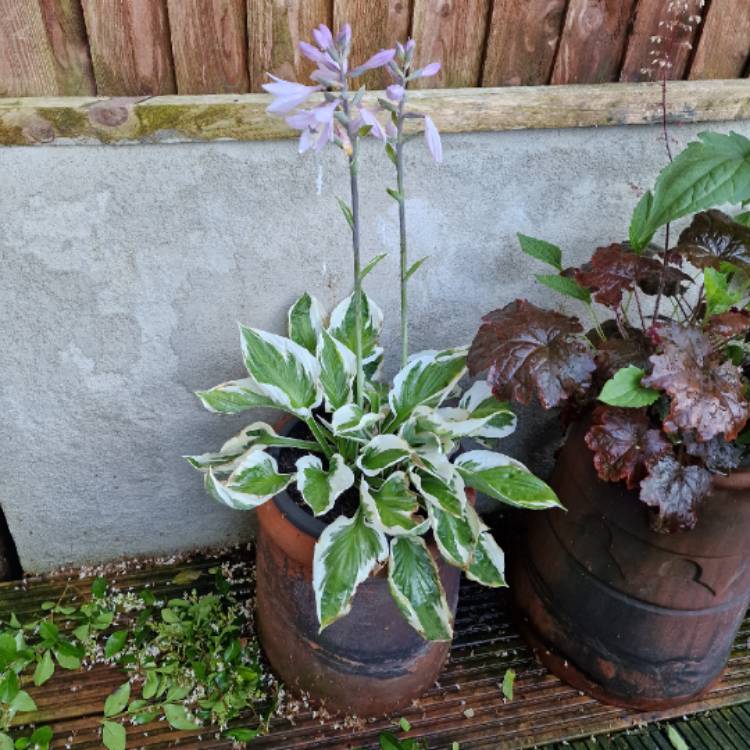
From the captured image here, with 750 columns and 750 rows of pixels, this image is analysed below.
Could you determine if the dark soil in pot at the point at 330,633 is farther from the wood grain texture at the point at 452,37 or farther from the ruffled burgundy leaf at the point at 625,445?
the wood grain texture at the point at 452,37

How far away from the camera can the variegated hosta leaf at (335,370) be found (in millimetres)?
1636

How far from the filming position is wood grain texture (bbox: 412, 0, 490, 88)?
148 centimetres

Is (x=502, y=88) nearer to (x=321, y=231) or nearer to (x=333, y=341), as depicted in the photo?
(x=321, y=231)

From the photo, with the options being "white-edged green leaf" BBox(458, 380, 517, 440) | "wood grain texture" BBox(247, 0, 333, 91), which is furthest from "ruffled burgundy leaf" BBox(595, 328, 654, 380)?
"wood grain texture" BBox(247, 0, 333, 91)

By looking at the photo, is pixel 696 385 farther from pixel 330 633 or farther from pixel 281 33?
pixel 281 33

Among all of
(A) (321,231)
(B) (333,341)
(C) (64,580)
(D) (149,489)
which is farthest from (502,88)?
(C) (64,580)

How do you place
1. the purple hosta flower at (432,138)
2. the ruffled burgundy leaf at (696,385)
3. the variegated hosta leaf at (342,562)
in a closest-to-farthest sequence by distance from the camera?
the purple hosta flower at (432,138) → the ruffled burgundy leaf at (696,385) → the variegated hosta leaf at (342,562)

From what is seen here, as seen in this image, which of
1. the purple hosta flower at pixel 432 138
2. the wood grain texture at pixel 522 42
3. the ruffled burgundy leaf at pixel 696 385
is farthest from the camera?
the wood grain texture at pixel 522 42

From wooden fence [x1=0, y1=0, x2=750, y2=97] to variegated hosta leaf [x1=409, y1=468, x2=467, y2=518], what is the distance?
2.77 ft

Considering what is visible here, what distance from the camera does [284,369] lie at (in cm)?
161

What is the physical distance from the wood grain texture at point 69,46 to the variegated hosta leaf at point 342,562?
1014mm

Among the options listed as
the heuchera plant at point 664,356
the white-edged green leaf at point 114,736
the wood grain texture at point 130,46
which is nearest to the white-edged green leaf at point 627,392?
the heuchera plant at point 664,356

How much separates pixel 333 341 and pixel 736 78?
3.66 ft

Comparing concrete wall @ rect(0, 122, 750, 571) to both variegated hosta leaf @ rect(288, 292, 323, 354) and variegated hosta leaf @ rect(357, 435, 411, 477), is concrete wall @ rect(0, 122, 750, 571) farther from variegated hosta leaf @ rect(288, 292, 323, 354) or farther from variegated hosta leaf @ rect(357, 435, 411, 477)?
variegated hosta leaf @ rect(357, 435, 411, 477)
